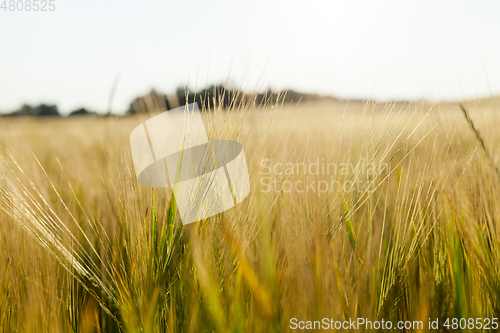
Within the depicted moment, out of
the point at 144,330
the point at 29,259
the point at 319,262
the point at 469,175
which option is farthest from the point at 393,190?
the point at 29,259

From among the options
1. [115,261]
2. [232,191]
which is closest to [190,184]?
[232,191]

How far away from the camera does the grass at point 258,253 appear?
1.65ft

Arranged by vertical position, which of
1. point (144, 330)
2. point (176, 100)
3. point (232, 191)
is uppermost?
point (176, 100)

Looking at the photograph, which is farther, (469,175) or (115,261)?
(469,175)

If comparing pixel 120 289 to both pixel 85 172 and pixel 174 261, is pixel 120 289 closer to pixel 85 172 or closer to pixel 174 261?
pixel 174 261

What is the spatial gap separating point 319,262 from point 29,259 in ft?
2.17

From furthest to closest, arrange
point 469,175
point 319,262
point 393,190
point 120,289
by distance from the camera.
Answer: point 393,190 < point 469,175 < point 120,289 < point 319,262

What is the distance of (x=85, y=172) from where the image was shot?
1.00 m

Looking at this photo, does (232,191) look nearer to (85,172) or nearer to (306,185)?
(306,185)

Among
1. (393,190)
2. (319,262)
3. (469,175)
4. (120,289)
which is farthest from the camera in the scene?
(393,190)

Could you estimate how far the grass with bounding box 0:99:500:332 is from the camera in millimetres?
501

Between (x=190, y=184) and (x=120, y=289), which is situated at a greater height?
(x=190, y=184)

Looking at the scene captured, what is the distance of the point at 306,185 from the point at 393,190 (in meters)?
0.49

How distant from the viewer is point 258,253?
519 mm
